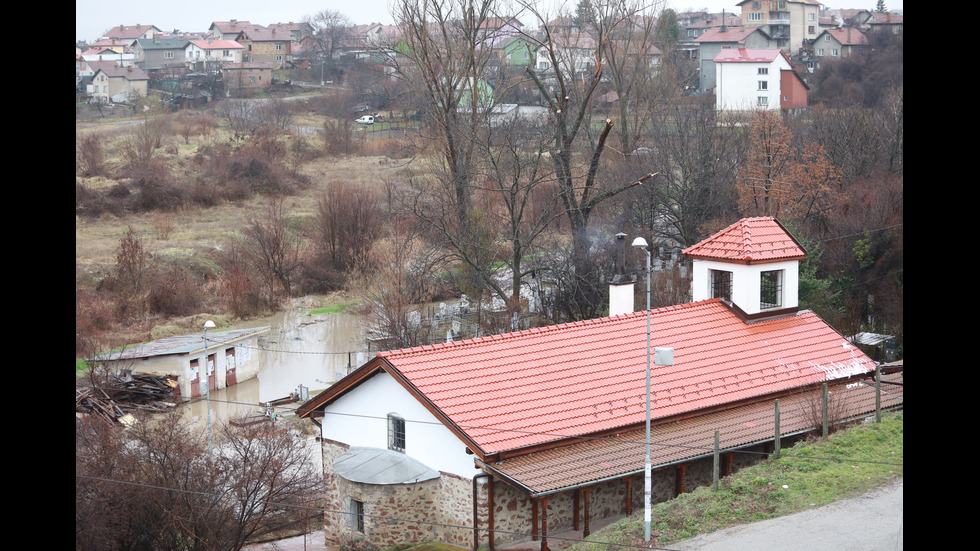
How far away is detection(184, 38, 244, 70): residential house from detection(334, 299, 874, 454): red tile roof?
10042 centimetres

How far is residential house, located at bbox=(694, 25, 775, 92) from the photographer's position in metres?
85.8

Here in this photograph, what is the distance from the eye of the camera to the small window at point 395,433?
1611 cm

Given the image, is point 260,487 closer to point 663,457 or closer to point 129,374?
point 663,457

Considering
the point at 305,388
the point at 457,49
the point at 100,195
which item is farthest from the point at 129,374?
the point at 100,195

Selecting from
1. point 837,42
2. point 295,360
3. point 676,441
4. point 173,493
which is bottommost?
point 295,360

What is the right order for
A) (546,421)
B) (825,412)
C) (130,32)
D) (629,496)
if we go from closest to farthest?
(629,496) < (546,421) < (825,412) < (130,32)

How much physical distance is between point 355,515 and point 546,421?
350 cm

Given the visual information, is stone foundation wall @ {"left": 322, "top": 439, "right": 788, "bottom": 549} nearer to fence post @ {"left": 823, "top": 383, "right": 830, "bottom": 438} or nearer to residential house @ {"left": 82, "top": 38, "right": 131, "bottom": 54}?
fence post @ {"left": 823, "top": 383, "right": 830, "bottom": 438}

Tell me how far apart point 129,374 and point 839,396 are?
64.6 ft

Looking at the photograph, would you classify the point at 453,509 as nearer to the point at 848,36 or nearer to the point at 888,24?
the point at 888,24

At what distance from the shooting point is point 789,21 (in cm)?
9825

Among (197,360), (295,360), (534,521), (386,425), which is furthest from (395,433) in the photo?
(295,360)

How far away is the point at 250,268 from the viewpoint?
4469 centimetres

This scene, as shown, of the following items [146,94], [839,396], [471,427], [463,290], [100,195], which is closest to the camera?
[471,427]
